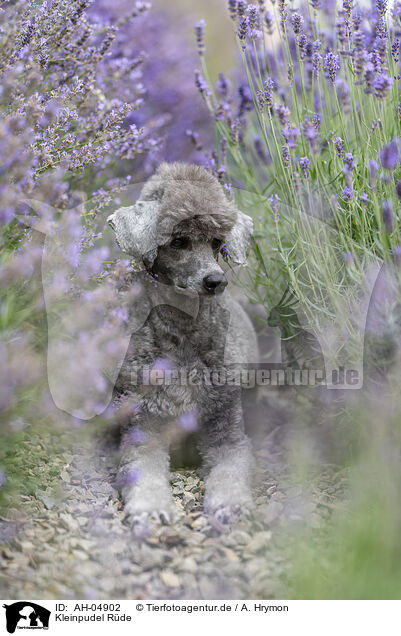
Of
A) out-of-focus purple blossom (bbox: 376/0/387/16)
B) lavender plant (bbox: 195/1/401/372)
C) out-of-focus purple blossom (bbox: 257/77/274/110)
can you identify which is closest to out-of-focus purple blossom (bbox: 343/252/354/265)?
lavender plant (bbox: 195/1/401/372)

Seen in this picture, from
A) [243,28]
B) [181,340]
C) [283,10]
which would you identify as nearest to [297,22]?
[283,10]

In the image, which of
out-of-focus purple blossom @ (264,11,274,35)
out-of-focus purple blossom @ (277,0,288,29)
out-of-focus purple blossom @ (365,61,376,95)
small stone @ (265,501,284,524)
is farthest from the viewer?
out-of-focus purple blossom @ (264,11,274,35)

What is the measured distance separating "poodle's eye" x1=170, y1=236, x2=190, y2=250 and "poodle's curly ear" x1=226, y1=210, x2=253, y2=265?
0.21m

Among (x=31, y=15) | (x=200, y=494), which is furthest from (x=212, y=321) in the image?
(x=31, y=15)

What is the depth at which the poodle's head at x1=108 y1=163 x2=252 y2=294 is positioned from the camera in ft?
7.35

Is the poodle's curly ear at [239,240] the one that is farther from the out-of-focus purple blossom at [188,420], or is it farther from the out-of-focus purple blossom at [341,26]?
the out-of-focus purple blossom at [341,26]

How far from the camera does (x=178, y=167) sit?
243cm

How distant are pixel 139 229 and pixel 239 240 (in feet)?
1.52

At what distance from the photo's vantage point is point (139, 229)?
229 centimetres

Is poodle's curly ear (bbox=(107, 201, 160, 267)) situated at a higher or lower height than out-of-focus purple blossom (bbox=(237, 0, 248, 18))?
lower
